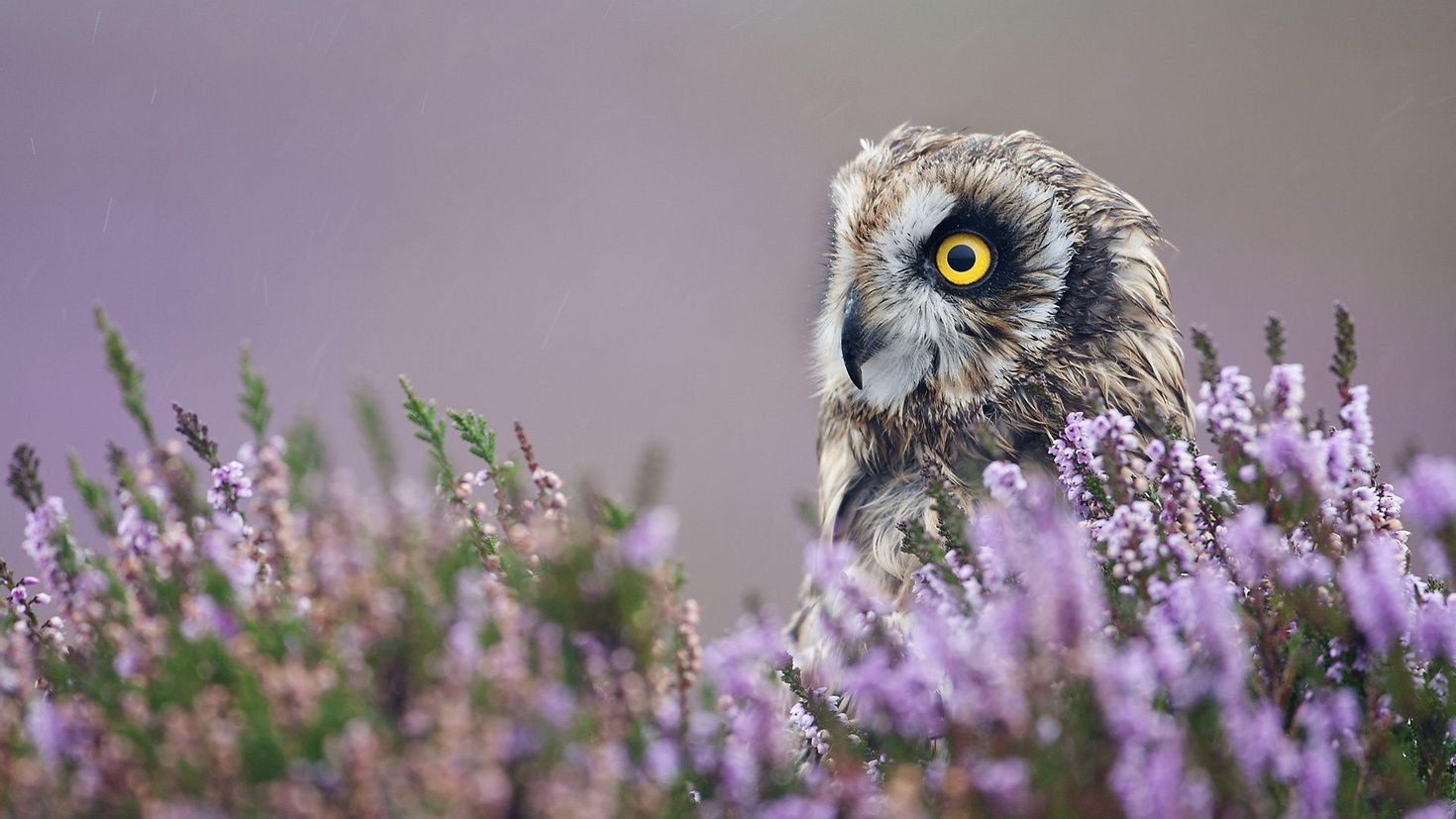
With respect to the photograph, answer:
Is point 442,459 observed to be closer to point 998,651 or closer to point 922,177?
point 998,651

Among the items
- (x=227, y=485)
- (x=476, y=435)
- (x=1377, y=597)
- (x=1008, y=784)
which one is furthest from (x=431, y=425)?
(x=1377, y=597)

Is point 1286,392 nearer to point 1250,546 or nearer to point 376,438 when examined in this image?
point 1250,546

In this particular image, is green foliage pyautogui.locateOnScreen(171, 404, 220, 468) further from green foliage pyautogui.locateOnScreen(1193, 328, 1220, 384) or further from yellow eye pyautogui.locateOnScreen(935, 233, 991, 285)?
yellow eye pyautogui.locateOnScreen(935, 233, 991, 285)

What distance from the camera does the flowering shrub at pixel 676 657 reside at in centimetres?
55

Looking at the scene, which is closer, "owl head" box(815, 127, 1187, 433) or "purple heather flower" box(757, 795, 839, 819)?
"purple heather flower" box(757, 795, 839, 819)

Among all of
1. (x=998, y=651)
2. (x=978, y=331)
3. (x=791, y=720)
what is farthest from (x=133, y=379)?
(x=978, y=331)

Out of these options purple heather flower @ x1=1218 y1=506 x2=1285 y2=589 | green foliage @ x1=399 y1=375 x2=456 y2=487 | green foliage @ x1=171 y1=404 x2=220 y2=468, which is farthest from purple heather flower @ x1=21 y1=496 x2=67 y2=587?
purple heather flower @ x1=1218 y1=506 x2=1285 y2=589

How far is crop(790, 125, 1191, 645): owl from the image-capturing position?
5.34 feet

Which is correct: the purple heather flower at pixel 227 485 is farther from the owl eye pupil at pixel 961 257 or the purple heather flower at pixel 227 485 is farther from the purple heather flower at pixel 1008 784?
the owl eye pupil at pixel 961 257

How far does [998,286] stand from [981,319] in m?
0.06

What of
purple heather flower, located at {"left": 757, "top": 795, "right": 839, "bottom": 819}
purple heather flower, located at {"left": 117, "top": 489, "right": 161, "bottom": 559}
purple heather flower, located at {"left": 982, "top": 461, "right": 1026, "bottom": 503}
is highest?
purple heather flower, located at {"left": 117, "top": 489, "right": 161, "bottom": 559}

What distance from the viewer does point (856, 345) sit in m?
1.78

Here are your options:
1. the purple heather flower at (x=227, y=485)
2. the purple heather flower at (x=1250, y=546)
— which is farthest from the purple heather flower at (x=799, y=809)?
the purple heather flower at (x=227, y=485)

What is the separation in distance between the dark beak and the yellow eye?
15cm
